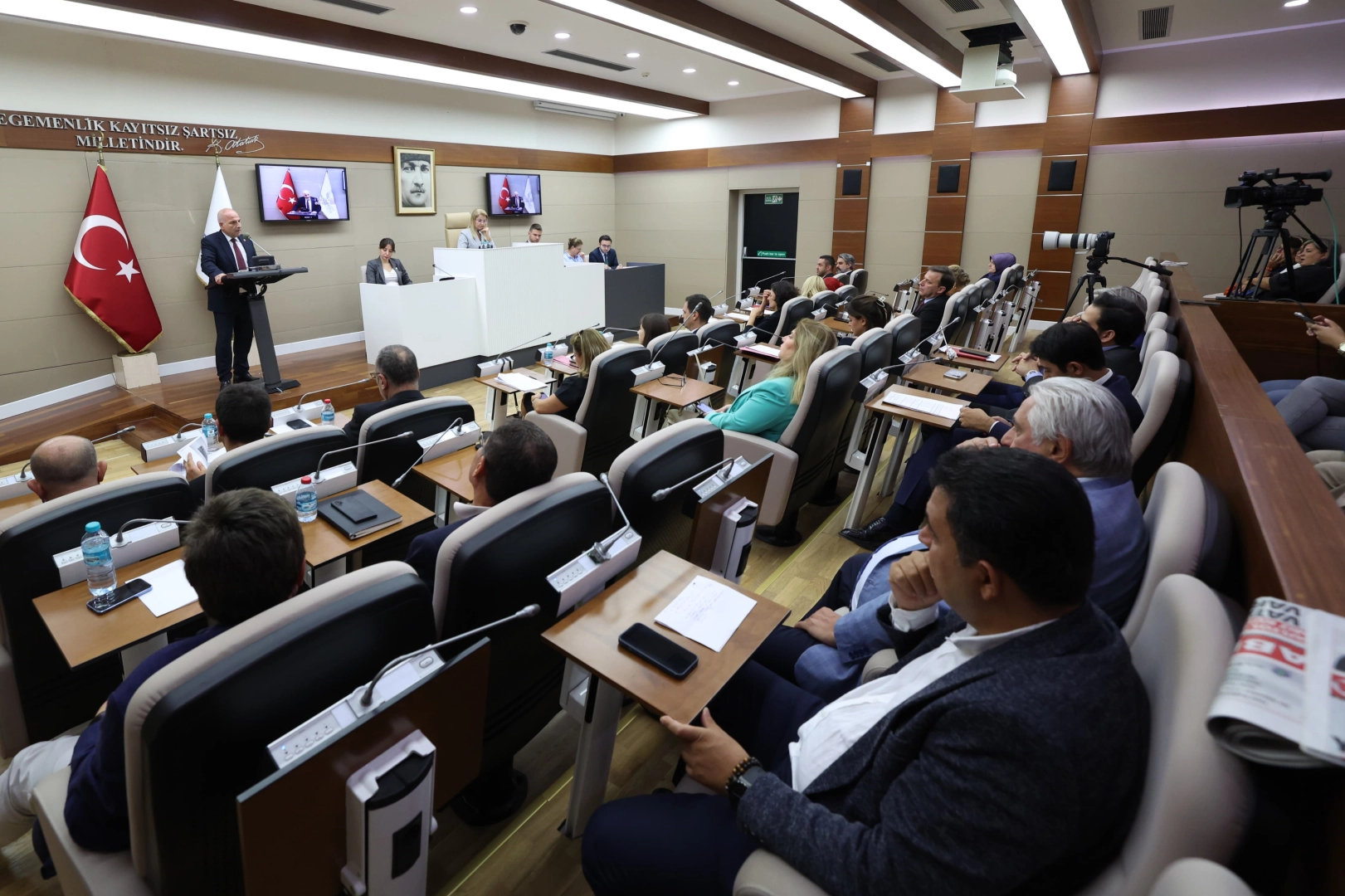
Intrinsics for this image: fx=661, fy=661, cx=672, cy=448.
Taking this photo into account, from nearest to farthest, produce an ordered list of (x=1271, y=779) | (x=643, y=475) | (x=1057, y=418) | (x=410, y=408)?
(x=1271, y=779)
(x=1057, y=418)
(x=643, y=475)
(x=410, y=408)

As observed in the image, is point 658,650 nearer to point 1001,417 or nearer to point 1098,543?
point 1098,543

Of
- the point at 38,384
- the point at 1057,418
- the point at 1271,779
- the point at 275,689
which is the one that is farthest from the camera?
the point at 38,384

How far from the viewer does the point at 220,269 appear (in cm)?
566

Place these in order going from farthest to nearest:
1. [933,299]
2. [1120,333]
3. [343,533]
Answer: [933,299], [1120,333], [343,533]

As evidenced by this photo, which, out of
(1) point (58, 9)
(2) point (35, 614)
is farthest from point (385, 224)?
(2) point (35, 614)

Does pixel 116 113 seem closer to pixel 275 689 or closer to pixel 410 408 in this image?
pixel 410 408

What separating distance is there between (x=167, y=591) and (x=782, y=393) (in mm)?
2401

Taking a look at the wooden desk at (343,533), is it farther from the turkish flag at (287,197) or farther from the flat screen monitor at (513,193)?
the flat screen monitor at (513,193)

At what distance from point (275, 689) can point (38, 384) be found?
648 centimetres

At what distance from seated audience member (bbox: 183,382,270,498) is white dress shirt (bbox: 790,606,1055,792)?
7.54 feet

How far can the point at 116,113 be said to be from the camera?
579cm

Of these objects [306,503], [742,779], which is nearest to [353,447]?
[306,503]

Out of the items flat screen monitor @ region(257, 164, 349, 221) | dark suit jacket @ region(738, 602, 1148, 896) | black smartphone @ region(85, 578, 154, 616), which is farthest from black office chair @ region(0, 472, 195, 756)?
flat screen monitor @ region(257, 164, 349, 221)

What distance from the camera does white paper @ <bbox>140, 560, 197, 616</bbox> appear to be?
5.36 feet
